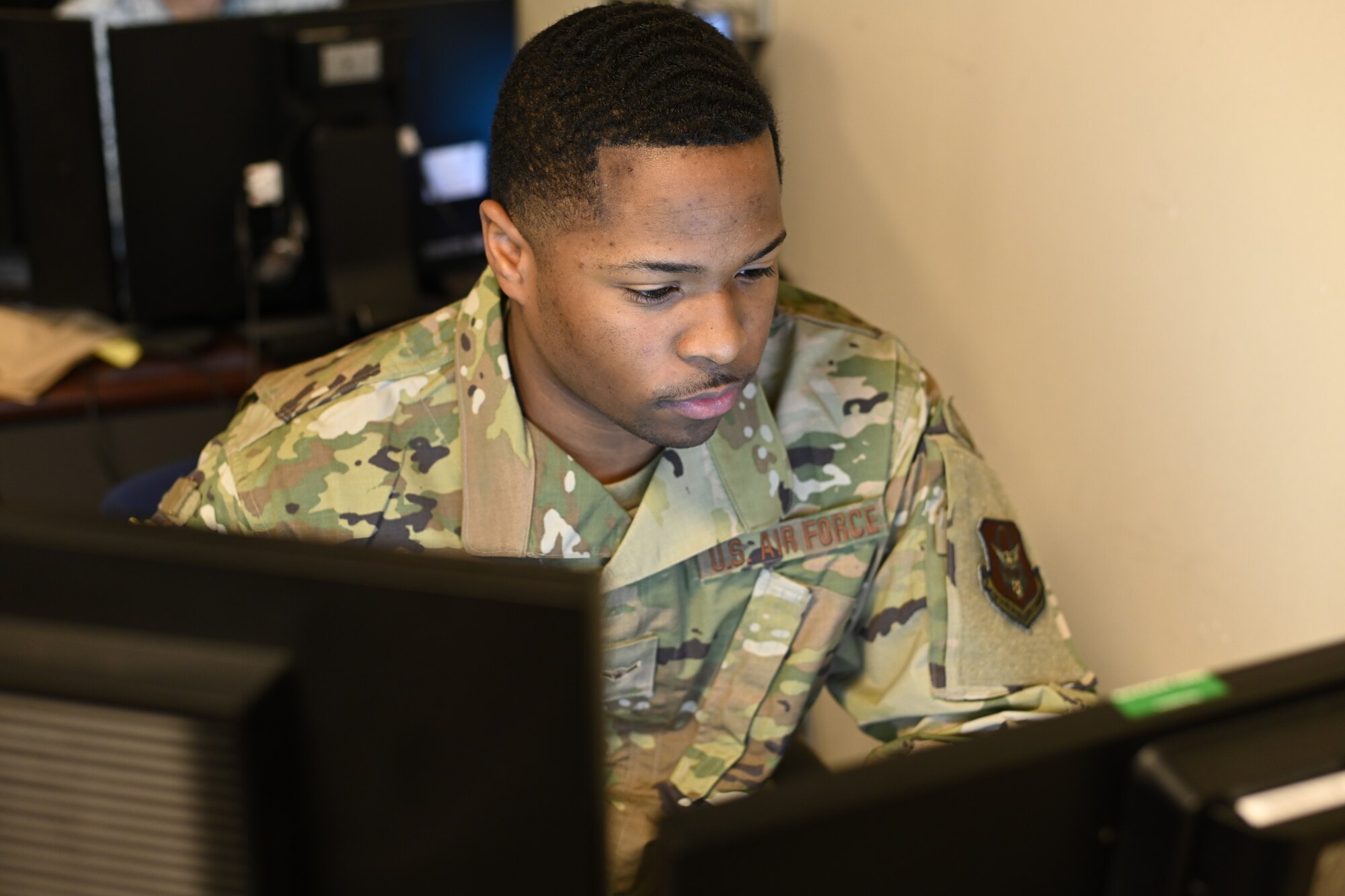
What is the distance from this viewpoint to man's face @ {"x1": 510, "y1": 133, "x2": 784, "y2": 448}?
101 centimetres

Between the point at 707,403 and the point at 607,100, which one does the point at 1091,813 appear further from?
the point at 607,100

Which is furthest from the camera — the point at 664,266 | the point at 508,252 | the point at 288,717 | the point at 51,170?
the point at 51,170

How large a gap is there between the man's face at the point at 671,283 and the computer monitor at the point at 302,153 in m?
1.05

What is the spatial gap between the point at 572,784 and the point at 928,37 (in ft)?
4.60

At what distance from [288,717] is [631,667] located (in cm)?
74

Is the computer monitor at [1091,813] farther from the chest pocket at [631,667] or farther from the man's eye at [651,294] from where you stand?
the chest pocket at [631,667]

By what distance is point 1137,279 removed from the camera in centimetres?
136

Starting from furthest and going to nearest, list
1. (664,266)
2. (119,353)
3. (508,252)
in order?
1. (119,353)
2. (508,252)
3. (664,266)

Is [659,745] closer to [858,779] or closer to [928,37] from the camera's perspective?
[858,779]

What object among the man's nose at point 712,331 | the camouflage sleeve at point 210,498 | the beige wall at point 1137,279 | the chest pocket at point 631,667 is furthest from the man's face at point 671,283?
the beige wall at point 1137,279

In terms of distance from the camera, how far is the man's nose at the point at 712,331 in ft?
3.34

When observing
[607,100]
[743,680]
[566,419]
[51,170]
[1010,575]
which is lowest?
[743,680]

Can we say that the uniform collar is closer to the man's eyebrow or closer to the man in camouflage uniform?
the man in camouflage uniform

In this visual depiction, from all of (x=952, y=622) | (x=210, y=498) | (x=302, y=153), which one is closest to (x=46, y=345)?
(x=302, y=153)
